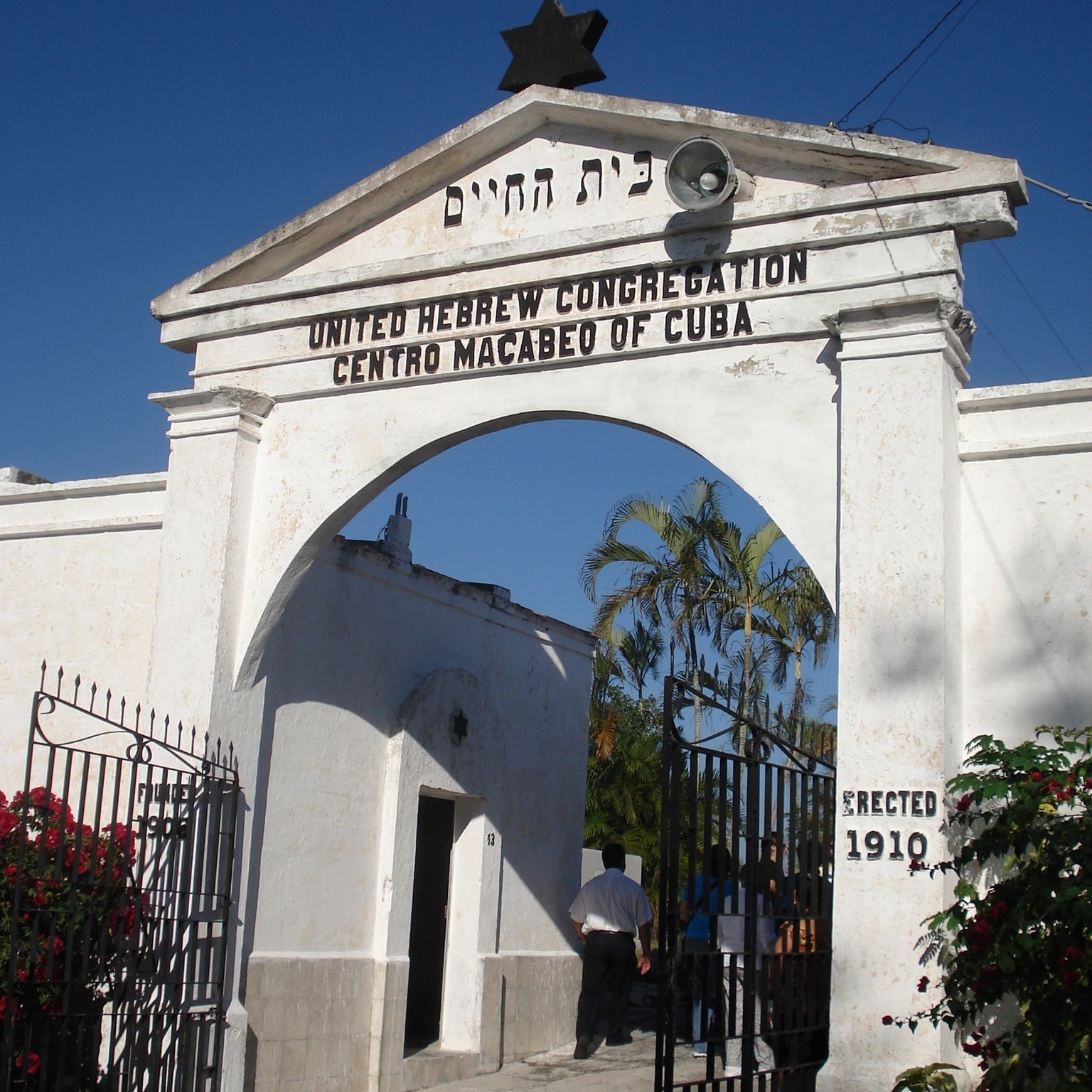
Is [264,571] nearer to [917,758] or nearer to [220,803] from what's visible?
[220,803]

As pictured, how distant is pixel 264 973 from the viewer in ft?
27.8

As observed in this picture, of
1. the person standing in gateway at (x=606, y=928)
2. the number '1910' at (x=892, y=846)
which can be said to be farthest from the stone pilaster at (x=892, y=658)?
the person standing in gateway at (x=606, y=928)

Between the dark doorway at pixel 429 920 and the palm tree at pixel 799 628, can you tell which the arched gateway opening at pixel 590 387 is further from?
the palm tree at pixel 799 628

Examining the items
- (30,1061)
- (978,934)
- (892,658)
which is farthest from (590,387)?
(30,1061)

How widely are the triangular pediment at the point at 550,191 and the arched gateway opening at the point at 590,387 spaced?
15 mm

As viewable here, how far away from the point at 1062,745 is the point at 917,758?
60 cm

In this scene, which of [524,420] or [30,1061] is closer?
[30,1061]

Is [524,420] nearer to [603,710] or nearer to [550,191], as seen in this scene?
[550,191]

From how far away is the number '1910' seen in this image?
5.93 metres

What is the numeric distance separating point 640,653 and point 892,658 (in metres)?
19.2

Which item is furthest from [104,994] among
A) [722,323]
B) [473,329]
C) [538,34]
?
[538,34]

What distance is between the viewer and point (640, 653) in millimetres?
25359

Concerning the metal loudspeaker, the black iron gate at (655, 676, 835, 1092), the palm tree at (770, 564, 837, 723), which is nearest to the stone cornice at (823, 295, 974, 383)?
the metal loudspeaker

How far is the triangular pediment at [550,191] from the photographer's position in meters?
6.89
